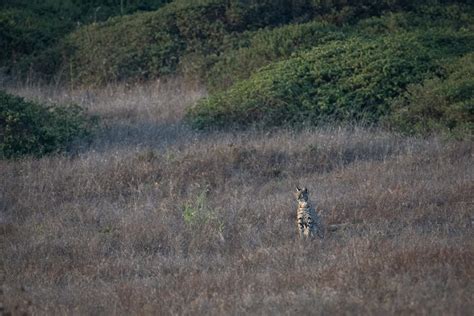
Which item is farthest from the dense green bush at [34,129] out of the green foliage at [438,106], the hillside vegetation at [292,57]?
the green foliage at [438,106]

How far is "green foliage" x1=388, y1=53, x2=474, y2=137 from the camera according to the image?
14.5 m

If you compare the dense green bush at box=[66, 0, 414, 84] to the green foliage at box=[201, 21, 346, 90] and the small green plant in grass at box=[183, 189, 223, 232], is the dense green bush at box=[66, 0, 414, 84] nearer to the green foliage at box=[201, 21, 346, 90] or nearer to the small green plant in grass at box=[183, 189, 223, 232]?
the green foliage at box=[201, 21, 346, 90]

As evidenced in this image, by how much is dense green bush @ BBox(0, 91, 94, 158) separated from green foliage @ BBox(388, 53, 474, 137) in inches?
204

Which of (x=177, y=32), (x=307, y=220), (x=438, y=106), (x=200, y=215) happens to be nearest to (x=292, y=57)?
(x=438, y=106)

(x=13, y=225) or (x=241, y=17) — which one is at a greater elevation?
(x=241, y=17)

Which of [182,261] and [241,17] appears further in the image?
[241,17]

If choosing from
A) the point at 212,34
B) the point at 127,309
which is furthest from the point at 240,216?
the point at 212,34

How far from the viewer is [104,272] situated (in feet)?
30.1

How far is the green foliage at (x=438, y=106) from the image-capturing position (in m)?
14.5

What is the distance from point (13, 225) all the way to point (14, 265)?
1567 mm

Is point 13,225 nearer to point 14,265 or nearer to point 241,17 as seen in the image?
point 14,265

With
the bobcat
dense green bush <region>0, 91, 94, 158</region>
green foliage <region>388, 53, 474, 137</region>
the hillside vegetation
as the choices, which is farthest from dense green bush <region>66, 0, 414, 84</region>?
the bobcat

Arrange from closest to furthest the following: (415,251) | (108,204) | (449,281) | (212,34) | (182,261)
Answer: (449,281) → (415,251) → (182,261) → (108,204) → (212,34)

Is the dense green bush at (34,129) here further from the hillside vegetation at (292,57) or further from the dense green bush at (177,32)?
the dense green bush at (177,32)
